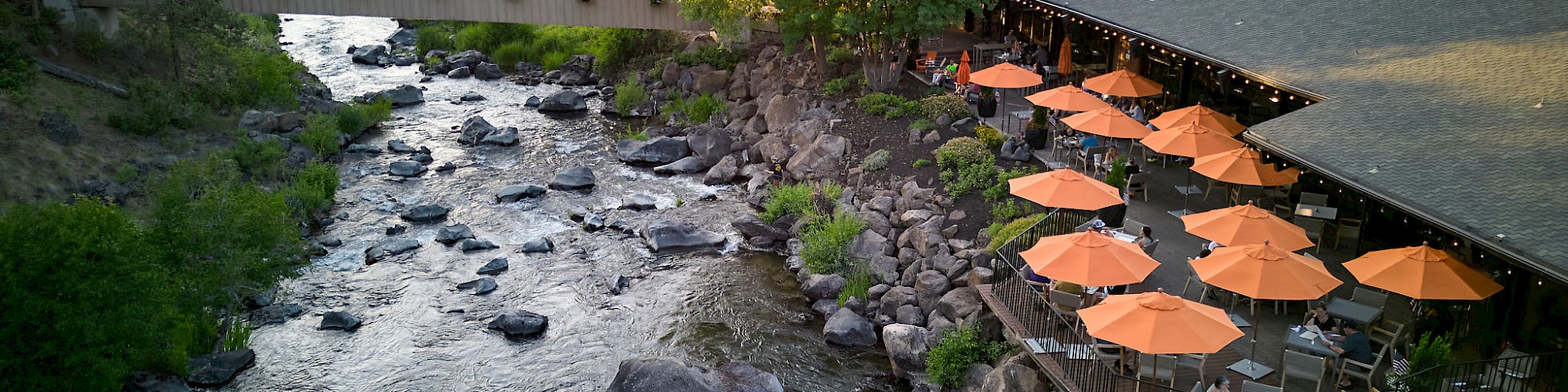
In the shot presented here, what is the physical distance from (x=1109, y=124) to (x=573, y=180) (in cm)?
1433

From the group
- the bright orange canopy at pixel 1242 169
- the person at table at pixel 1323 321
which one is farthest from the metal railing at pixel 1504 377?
the bright orange canopy at pixel 1242 169

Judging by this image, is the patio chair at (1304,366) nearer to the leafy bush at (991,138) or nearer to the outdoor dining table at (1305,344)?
the outdoor dining table at (1305,344)

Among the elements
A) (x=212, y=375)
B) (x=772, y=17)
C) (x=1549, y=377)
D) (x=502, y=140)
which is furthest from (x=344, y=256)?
(x=1549, y=377)

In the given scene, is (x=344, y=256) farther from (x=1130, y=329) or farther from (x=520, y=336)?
(x=1130, y=329)

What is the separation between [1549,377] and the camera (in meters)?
13.1

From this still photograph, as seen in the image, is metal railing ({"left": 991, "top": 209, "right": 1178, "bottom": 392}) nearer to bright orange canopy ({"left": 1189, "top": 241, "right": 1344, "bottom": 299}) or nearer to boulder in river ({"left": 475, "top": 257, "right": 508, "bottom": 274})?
bright orange canopy ({"left": 1189, "top": 241, "right": 1344, "bottom": 299})

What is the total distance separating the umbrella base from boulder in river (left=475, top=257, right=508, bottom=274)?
1463 centimetres

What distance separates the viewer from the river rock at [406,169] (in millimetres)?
30422

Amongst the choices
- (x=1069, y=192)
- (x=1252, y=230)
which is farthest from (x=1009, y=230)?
(x=1252, y=230)

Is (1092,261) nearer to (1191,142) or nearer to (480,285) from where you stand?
(1191,142)

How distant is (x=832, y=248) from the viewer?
2245 centimetres

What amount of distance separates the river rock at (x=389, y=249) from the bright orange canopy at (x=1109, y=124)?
1413 cm

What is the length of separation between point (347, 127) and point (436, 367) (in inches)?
671

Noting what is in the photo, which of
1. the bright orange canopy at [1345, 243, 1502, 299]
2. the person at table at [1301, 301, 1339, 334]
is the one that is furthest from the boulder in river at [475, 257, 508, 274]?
the bright orange canopy at [1345, 243, 1502, 299]
